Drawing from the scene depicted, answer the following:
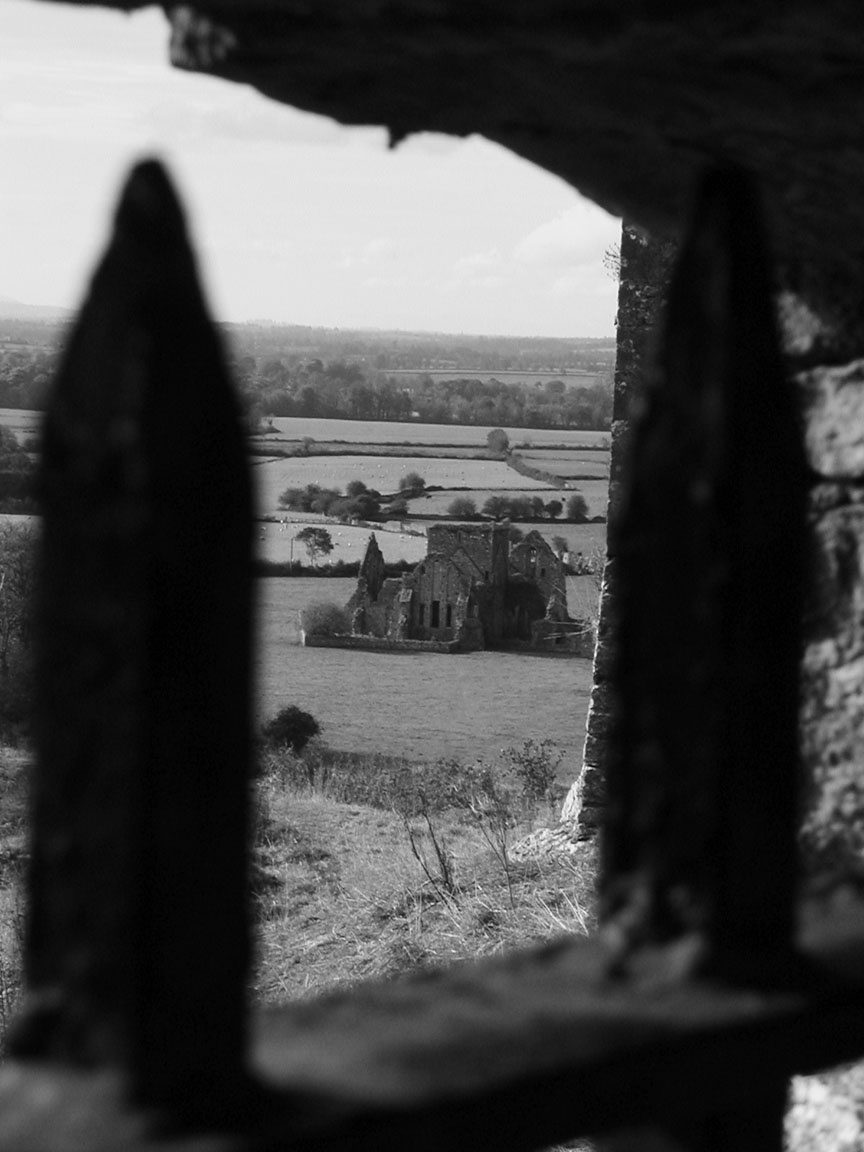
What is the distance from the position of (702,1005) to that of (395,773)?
22.4 m

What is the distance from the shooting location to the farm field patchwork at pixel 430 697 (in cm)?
3022

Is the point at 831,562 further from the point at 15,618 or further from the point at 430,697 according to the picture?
the point at 430,697

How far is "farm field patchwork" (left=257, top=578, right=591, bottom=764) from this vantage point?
30219 mm

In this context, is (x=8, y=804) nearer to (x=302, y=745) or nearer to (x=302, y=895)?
(x=302, y=895)

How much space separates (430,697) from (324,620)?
4.60 m

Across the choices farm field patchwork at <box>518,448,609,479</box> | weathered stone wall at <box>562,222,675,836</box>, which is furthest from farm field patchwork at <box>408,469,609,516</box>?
weathered stone wall at <box>562,222,675,836</box>

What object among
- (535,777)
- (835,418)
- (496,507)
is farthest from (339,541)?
(835,418)

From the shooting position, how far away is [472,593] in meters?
32.7

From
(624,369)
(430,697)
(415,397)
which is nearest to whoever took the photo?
(624,369)

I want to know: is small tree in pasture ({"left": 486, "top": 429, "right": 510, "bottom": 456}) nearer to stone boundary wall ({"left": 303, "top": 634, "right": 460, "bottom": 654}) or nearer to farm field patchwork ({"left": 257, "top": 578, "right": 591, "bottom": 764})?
farm field patchwork ({"left": 257, "top": 578, "right": 591, "bottom": 764})

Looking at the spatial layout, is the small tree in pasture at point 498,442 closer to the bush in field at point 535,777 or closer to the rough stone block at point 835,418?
the bush in field at point 535,777

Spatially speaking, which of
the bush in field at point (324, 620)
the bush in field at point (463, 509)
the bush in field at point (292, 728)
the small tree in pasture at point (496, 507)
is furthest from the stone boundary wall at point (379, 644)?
the bush in field at point (463, 509)

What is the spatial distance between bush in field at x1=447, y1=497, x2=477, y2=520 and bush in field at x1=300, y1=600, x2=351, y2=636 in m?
8.57

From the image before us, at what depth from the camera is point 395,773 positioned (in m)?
23.2
